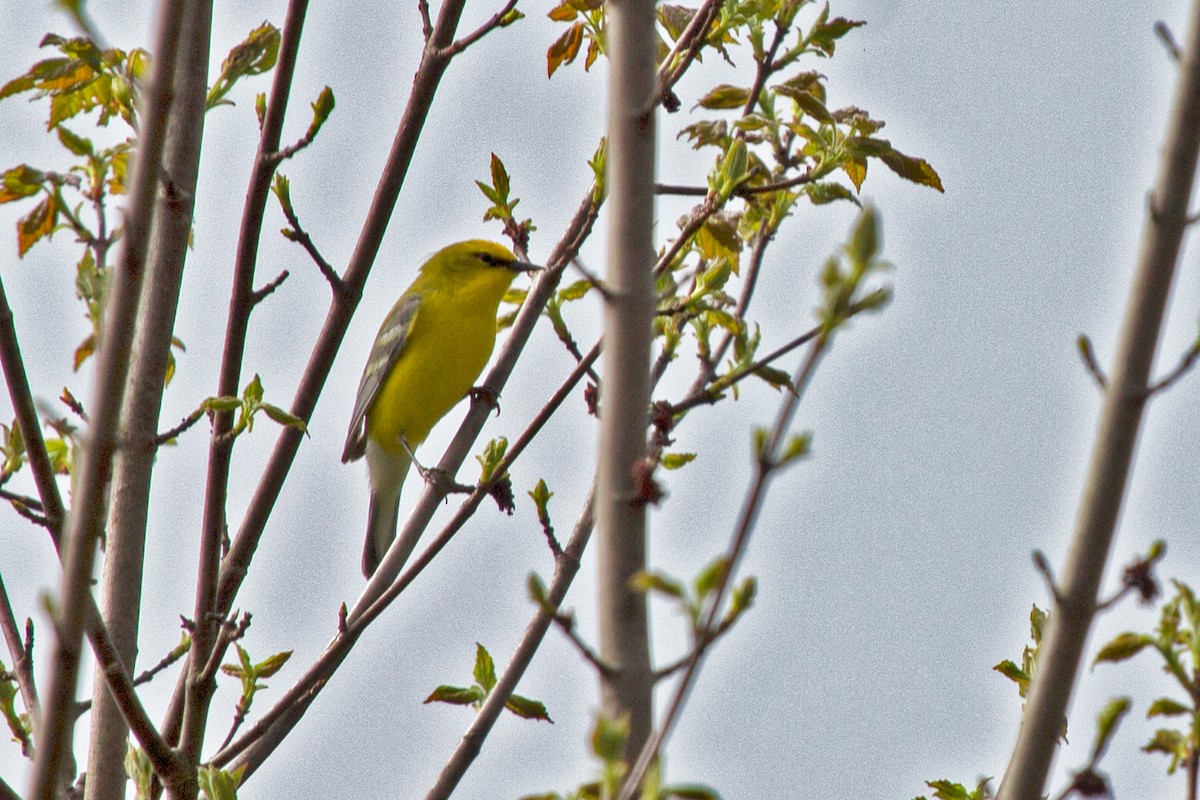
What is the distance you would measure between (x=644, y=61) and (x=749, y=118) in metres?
1.38

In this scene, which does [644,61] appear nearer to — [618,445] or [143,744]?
[618,445]

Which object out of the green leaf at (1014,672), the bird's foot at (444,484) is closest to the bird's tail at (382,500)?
the bird's foot at (444,484)

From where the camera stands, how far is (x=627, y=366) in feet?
6.63

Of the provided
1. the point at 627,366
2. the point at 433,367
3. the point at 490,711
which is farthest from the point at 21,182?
the point at 433,367

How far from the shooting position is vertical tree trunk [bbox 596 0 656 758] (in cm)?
192

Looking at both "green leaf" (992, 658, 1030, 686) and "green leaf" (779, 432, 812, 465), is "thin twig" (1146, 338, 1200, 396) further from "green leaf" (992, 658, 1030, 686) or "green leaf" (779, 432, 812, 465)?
"green leaf" (992, 658, 1030, 686)

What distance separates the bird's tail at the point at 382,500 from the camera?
729 cm

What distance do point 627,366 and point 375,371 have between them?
18.7 ft

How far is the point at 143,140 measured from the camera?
1889 millimetres

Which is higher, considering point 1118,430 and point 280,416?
point 280,416

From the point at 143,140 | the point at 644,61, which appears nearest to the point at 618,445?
the point at 644,61

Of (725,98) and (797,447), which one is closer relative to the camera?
(797,447)

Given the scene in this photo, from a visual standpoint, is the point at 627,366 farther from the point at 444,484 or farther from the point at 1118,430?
the point at 444,484

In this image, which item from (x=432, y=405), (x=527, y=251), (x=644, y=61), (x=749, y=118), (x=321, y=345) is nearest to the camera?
(x=644, y=61)
